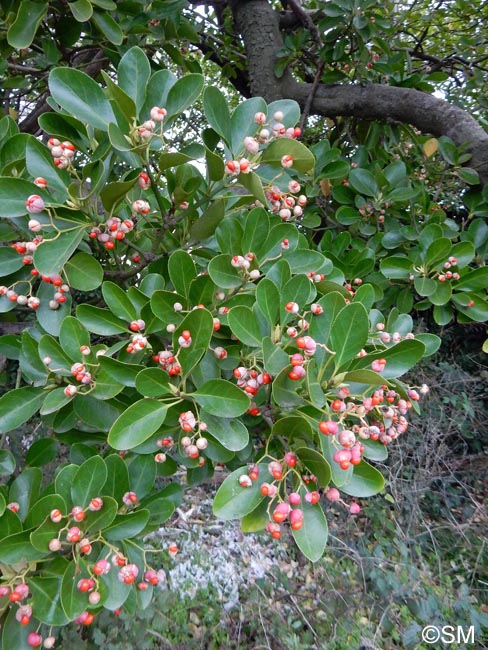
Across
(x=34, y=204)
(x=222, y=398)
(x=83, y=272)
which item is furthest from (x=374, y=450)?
(x=34, y=204)

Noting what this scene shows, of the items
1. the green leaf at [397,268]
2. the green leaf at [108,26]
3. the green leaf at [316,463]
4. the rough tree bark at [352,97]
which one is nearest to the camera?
→ the green leaf at [316,463]

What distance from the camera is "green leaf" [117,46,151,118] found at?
907mm

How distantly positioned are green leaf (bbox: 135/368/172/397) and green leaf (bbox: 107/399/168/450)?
16 millimetres

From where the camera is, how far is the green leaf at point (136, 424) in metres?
0.73

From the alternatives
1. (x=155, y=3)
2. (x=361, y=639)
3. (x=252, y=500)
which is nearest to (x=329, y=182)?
(x=155, y=3)

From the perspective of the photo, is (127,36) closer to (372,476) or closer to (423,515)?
(372,476)

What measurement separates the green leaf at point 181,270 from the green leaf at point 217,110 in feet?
0.81

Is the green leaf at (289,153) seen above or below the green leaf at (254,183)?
above

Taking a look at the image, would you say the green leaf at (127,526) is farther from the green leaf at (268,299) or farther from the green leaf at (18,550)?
the green leaf at (268,299)

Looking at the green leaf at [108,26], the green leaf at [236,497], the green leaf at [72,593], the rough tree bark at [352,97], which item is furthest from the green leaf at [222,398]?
the rough tree bark at [352,97]

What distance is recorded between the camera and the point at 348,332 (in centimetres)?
79

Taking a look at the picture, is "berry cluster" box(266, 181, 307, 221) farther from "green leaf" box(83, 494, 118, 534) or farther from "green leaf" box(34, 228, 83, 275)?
"green leaf" box(83, 494, 118, 534)

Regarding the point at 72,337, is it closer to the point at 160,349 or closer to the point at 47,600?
the point at 160,349

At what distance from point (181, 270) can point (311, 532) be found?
51 cm
